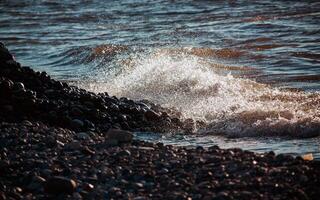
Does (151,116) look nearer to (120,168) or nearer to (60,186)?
(120,168)

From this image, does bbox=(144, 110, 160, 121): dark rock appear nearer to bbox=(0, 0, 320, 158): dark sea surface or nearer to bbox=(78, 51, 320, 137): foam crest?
bbox=(0, 0, 320, 158): dark sea surface

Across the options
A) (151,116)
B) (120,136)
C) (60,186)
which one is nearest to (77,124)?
(151,116)

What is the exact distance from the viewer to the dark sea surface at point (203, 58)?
26.3 ft

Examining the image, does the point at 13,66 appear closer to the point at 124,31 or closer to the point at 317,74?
the point at 317,74

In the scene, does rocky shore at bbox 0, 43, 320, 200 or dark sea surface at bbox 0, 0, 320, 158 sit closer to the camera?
rocky shore at bbox 0, 43, 320, 200

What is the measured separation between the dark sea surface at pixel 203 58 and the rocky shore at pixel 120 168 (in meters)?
1.19

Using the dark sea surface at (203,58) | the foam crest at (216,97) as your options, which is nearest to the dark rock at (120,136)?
the dark sea surface at (203,58)

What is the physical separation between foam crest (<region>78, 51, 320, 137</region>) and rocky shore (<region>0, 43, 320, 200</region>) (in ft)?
5.52

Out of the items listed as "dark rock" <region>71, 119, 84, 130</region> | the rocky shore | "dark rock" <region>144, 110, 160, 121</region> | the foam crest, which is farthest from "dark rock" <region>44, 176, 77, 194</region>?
"dark rock" <region>144, 110, 160, 121</region>

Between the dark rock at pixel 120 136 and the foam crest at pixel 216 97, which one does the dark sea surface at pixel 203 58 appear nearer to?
the foam crest at pixel 216 97

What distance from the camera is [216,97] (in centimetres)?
977

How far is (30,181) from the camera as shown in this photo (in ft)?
17.8

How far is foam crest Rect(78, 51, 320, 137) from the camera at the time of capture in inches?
309

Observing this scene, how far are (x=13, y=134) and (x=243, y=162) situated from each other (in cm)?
249
